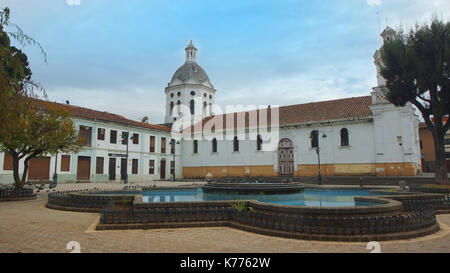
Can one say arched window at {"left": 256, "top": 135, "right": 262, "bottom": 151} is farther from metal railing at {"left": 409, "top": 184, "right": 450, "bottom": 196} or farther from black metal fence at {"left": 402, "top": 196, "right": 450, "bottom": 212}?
black metal fence at {"left": 402, "top": 196, "right": 450, "bottom": 212}

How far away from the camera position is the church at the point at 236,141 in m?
27.6

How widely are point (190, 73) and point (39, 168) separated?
24504 millimetres

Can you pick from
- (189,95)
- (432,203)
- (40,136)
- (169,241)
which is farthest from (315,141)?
(169,241)

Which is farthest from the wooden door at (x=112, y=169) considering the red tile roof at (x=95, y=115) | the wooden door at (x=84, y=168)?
the red tile roof at (x=95, y=115)

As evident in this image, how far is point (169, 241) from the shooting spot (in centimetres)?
603

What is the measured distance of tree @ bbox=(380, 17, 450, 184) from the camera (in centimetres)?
1661

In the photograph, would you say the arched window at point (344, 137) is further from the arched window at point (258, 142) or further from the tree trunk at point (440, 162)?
the tree trunk at point (440, 162)

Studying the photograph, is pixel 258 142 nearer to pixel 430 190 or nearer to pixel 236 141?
pixel 236 141

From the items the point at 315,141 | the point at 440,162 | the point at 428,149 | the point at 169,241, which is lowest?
the point at 169,241

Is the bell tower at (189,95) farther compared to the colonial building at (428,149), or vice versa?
the bell tower at (189,95)

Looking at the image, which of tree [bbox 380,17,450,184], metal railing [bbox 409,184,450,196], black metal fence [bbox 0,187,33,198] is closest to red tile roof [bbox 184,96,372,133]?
tree [bbox 380,17,450,184]

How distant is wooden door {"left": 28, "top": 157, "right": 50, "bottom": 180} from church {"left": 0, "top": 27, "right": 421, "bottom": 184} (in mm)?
76

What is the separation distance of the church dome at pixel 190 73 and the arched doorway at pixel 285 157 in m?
16.6

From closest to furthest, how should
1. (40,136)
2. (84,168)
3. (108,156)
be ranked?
(40,136), (84,168), (108,156)
